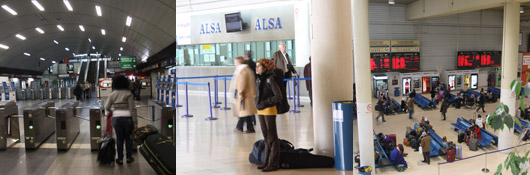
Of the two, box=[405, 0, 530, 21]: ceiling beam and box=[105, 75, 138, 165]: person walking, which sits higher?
box=[405, 0, 530, 21]: ceiling beam

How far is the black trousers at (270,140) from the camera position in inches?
210

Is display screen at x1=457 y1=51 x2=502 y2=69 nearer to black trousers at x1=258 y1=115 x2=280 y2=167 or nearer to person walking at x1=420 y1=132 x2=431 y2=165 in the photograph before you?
person walking at x1=420 y1=132 x2=431 y2=165

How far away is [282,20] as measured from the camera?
14148mm

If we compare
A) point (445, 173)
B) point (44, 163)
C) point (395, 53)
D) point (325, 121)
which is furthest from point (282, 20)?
point (395, 53)

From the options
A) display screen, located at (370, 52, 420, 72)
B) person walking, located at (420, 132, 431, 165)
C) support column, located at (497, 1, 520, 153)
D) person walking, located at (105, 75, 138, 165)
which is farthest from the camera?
display screen, located at (370, 52, 420, 72)

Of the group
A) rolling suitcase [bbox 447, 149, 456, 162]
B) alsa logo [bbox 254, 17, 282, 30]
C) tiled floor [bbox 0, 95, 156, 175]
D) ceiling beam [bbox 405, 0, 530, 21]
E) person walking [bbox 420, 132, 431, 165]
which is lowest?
rolling suitcase [bbox 447, 149, 456, 162]

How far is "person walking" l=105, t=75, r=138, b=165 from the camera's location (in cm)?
141

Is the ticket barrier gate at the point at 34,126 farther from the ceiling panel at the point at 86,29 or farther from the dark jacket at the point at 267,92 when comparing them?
the dark jacket at the point at 267,92

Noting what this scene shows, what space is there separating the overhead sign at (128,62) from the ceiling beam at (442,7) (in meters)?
20.5

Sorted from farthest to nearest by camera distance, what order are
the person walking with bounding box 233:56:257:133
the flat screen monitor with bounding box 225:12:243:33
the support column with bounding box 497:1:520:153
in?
the support column with bounding box 497:1:520:153
the flat screen monitor with bounding box 225:12:243:33
the person walking with bounding box 233:56:257:133

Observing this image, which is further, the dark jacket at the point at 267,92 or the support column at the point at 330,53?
the support column at the point at 330,53

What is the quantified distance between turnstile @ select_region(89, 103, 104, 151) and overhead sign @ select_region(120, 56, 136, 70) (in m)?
0.19

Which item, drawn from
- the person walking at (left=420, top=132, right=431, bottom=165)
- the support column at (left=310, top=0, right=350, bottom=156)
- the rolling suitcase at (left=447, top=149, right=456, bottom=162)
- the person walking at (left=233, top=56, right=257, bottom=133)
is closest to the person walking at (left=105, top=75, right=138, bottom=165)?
the person walking at (left=233, top=56, right=257, bottom=133)

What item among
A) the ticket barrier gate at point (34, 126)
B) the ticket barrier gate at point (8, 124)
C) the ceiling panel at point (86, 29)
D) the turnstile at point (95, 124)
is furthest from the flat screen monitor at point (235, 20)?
the turnstile at point (95, 124)
